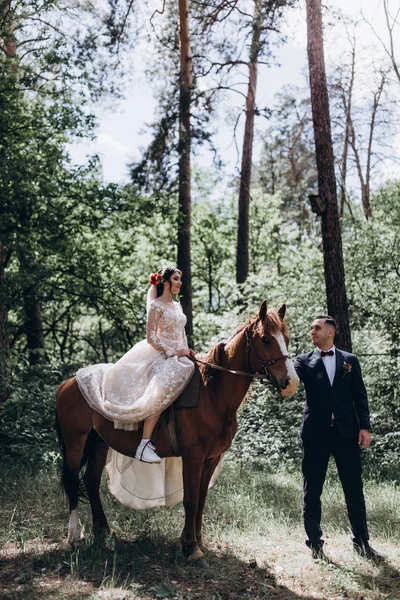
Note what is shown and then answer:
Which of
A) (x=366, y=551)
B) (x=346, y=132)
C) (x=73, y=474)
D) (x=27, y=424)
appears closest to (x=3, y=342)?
(x=27, y=424)

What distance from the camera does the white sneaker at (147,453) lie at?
227 inches

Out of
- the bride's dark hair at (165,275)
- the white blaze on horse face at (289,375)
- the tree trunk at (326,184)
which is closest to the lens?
the white blaze on horse face at (289,375)

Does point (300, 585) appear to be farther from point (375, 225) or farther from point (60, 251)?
point (375, 225)

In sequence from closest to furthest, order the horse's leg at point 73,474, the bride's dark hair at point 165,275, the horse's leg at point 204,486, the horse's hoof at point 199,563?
the horse's hoof at point 199,563
the horse's leg at point 204,486
the bride's dark hair at point 165,275
the horse's leg at point 73,474

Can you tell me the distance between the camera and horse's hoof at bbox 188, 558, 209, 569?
217 inches

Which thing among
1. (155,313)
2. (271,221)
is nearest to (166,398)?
(155,313)

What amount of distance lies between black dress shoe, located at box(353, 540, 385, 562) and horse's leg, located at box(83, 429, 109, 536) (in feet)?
8.95

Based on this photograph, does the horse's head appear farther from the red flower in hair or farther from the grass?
the grass

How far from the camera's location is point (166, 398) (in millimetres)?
5836

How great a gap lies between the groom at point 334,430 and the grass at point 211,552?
350mm

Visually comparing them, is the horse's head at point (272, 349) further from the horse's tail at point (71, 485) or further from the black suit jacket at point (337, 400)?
the horse's tail at point (71, 485)

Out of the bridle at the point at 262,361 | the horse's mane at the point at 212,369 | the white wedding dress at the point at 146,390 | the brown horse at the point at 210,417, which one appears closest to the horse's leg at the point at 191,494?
the brown horse at the point at 210,417

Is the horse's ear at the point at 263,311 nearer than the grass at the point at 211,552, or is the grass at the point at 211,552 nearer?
the grass at the point at 211,552

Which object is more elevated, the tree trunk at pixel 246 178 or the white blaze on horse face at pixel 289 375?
the tree trunk at pixel 246 178
